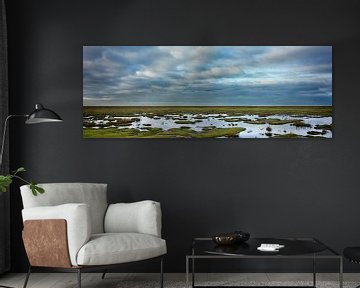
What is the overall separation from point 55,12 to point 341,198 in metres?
3.16

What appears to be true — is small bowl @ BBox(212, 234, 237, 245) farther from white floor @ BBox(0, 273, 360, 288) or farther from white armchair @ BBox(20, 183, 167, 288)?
white floor @ BBox(0, 273, 360, 288)

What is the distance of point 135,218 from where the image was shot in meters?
4.95

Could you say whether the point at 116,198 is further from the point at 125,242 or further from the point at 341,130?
the point at 341,130

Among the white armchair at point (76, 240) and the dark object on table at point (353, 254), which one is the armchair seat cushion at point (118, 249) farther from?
the dark object on table at point (353, 254)

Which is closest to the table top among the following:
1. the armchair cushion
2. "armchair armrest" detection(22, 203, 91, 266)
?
"armchair armrest" detection(22, 203, 91, 266)

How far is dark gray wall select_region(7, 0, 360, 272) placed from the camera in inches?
220

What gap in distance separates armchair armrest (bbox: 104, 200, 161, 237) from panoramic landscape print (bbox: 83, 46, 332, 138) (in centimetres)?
83

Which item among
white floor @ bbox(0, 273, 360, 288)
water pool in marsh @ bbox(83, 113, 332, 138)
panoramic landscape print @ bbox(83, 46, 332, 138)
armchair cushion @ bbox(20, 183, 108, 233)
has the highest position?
panoramic landscape print @ bbox(83, 46, 332, 138)

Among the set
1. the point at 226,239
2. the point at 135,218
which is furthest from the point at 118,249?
the point at 226,239

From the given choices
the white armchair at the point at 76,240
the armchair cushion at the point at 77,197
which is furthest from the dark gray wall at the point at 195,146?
the white armchair at the point at 76,240

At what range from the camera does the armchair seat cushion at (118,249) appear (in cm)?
426

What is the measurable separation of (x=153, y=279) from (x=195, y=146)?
4.14 feet

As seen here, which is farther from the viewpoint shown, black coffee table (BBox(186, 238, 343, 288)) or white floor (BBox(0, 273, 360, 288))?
white floor (BBox(0, 273, 360, 288))

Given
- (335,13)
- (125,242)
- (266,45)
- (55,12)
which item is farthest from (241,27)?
(125,242)
